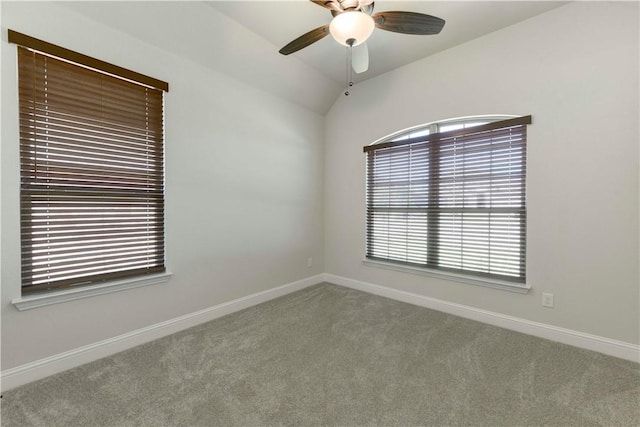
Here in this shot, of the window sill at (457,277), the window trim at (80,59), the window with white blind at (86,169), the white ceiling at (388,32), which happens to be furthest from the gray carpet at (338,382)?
the white ceiling at (388,32)

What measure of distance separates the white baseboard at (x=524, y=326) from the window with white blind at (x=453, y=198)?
363 mm

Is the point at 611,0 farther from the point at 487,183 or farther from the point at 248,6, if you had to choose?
the point at 248,6

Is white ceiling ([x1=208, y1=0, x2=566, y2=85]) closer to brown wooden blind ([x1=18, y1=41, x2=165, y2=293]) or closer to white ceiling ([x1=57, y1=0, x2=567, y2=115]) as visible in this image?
white ceiling ([x1=57, y1=0, x2=567, y2=115])

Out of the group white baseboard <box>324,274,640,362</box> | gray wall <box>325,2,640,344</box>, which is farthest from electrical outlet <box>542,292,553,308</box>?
white baseboard <box>324,274,640,362</box>

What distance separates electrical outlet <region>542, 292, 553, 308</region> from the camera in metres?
2.38

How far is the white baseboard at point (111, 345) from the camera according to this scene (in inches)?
68.7

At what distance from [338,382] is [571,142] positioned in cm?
268

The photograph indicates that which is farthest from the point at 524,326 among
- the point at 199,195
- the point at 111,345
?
the point at 111,345

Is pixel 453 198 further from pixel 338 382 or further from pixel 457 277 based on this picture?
pixel 338 382

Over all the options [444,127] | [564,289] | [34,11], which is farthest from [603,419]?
[34,11]

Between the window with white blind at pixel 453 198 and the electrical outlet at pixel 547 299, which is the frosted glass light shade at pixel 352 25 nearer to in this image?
the window with white blind at pixel 453 198

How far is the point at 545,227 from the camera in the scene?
7.86 feet

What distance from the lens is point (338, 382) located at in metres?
1.80

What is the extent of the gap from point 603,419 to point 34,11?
421cm
